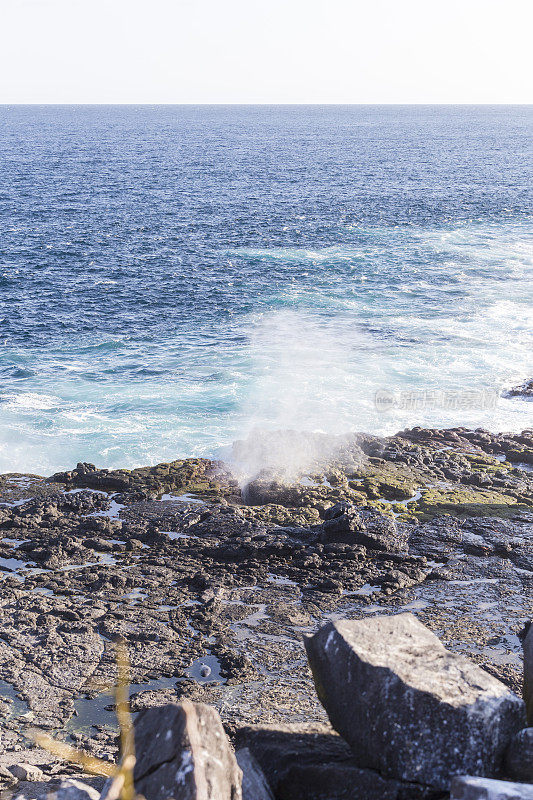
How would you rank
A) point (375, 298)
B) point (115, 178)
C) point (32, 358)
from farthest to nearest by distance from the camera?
point (115, 178)
point (375, 298)
point (32, 358)

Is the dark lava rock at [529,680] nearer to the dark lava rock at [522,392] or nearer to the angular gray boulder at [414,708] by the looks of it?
the angular gray boulder at [414,708]

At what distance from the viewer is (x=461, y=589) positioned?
23.2 m

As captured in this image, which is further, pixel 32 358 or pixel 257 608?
pixel 32 358

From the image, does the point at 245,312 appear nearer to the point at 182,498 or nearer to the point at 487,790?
the point at 182,498

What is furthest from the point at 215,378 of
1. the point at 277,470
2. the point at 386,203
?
the point at 386,203

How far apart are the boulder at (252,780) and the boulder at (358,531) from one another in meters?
14.8

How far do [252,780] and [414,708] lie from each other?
2287 millimetres

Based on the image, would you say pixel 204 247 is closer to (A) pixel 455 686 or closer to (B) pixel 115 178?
(B) pixel 115 178

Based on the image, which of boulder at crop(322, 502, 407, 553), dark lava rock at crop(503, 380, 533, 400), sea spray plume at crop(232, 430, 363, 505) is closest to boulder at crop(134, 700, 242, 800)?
boulder at crop(322, 502, 407, 553)

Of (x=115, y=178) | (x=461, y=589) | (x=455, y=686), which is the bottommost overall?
(x=461, y=589)

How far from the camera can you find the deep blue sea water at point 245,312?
3900 centimetres

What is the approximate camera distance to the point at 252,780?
1016 centimetres

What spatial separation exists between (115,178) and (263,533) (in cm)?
10433

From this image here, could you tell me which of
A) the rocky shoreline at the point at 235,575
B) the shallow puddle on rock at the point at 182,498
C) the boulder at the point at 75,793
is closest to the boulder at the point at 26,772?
the rocky shoreline at the point at 235,575
